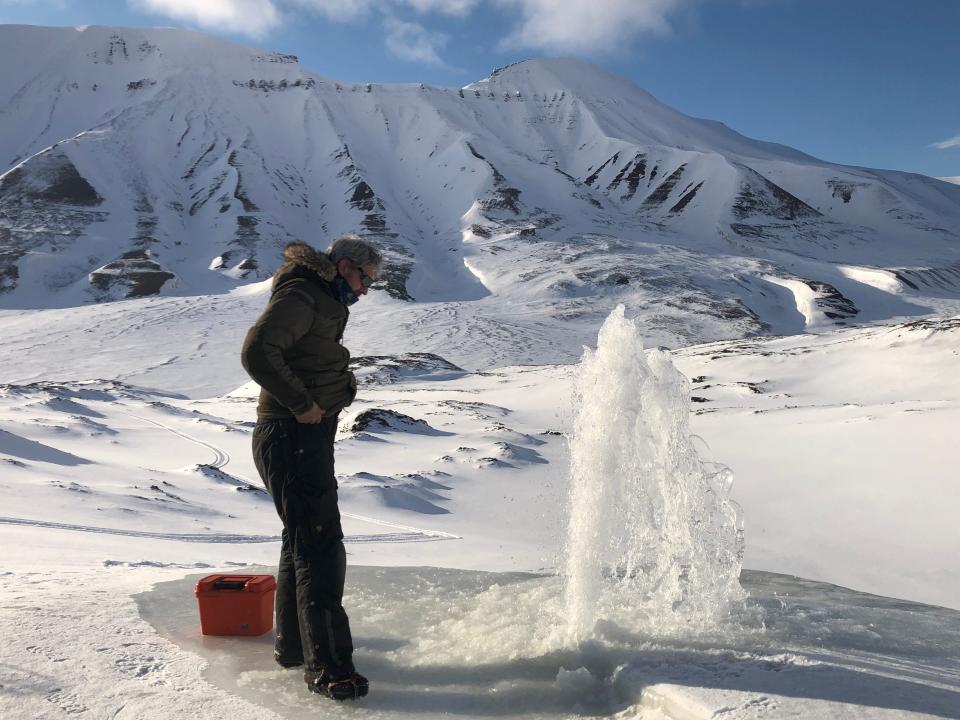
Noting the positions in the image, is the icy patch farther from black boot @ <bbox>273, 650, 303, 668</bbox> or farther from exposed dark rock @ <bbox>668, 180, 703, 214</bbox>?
exposed dark rock @ <bbox>668, 180, 703, 214</bbox>

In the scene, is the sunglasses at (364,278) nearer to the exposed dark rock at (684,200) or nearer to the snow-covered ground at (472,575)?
the snow-covered ground at (472,575)

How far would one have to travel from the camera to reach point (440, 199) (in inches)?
4412

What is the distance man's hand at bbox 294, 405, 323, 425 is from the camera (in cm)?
389

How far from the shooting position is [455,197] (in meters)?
110

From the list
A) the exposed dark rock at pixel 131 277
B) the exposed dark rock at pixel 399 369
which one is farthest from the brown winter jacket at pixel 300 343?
the exposed dark rock at pixel 131 277

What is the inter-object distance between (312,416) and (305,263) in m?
0.84

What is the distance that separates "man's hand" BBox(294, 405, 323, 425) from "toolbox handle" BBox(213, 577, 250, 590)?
1374mm

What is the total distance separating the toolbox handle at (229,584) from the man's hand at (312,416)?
1.37 metres

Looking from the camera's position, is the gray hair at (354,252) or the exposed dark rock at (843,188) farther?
the exposed dark rock at (843,188)

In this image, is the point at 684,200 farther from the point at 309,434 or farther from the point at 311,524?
the point at 311,524

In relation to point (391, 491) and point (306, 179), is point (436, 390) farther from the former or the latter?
point (306, 179)

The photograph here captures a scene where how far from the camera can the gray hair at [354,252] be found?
4195 millimetres

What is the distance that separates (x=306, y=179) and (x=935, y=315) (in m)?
91.0

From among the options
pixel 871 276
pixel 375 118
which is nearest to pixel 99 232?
pixel 375 118
